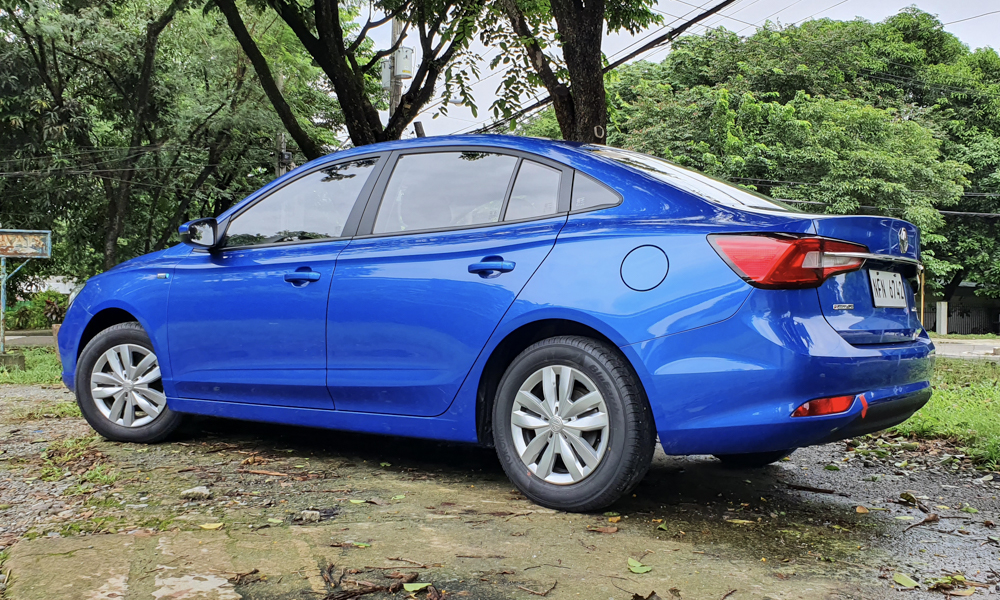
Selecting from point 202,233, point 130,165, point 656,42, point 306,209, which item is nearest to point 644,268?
point 306,209

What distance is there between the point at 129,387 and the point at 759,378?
3564mm

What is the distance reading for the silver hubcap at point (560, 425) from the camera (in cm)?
329

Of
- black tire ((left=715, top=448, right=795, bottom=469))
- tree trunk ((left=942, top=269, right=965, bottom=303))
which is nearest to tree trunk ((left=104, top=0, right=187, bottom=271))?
black tire ((left=715, top=448, right=795, bottom=469))

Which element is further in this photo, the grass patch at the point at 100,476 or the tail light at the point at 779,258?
the grass patch at the point at 100,476

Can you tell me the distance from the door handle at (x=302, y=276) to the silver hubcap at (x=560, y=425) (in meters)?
1.26

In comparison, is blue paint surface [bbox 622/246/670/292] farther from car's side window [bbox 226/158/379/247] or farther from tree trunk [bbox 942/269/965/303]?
tree trunk [bbox 942/269/965/303]

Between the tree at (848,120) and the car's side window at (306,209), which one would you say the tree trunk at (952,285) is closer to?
the tree at (848,120)

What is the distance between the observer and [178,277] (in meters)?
4.67

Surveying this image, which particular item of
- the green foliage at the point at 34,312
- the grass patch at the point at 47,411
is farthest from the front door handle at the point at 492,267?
the green foliage at the point at 34,312

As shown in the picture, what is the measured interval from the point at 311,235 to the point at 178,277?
0.92 metres

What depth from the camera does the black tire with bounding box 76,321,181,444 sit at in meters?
4.75

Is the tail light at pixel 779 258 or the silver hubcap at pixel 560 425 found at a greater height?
the tail light at pixel 779 258

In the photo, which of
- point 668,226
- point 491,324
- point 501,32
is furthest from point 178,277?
point 501,32

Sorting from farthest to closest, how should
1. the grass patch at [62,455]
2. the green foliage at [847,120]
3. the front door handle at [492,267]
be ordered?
the green foliage at [847,120] < the grass patch at [62,455] < the front door handle at [492,267]
